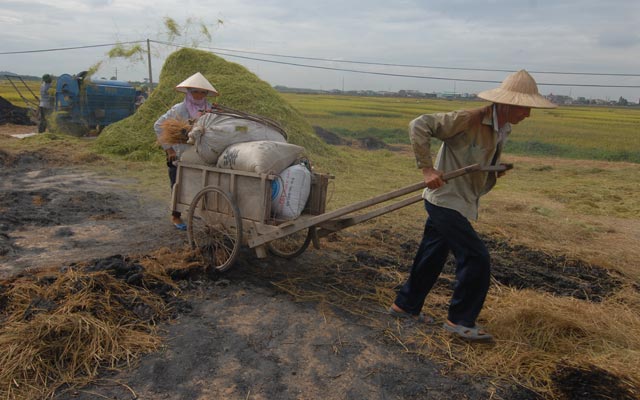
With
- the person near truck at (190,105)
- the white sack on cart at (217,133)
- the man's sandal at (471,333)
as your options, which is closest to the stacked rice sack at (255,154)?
the white sack on cart at (217,133)

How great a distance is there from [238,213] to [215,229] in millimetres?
438

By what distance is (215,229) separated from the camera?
4.31 m

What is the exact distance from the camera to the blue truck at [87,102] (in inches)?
581

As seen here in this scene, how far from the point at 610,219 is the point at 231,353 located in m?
7.12

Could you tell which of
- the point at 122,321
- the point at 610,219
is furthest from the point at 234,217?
the point at 610,219

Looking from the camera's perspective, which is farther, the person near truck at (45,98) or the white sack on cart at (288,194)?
the person near truck at (45,98)

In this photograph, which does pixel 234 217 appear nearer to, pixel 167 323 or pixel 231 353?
pixel 167 323

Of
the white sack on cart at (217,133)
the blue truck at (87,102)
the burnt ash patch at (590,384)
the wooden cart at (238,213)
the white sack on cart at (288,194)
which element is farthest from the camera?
the blue truck at (87,102)

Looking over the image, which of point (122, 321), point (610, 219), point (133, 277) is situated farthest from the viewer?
point (610, 219)

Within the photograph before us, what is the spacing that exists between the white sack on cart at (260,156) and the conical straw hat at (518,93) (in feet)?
5.33

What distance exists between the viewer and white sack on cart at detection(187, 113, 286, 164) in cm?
434

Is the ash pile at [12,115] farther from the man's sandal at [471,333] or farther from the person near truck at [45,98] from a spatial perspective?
the man's sandal at [471,333]

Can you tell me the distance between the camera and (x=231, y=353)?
9.89ft

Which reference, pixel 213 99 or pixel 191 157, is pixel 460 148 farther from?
pixel 213 99
